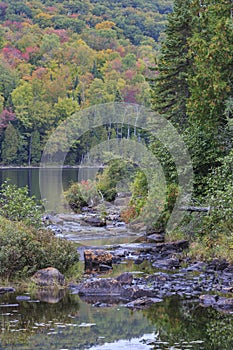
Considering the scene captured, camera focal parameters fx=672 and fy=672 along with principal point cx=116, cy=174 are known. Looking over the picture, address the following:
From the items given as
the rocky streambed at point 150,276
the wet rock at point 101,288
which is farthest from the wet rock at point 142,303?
the wet rock at point 101,288

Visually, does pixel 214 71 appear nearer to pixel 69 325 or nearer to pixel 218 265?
pixel 218 265

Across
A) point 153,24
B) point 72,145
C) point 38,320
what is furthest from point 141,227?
point 153,24

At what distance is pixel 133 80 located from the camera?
138250 millimetres

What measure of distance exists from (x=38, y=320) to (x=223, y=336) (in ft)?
12.5

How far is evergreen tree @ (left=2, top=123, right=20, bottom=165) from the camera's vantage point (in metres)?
109

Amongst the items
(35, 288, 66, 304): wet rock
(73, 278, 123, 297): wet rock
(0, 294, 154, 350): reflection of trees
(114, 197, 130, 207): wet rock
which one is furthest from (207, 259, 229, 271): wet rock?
(114, 197, 130, 207): wet rock

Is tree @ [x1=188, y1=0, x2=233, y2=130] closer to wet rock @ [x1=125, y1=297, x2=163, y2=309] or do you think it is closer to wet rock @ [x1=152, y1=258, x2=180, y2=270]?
wet rock @ [x1=152, y1=258, x2=180, y2=270]

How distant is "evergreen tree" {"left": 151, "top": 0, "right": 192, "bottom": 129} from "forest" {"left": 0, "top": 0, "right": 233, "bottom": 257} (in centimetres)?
5

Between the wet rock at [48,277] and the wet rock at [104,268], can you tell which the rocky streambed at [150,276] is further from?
the wet rock at [48,277]

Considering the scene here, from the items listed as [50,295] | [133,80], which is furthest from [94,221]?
[133,80]

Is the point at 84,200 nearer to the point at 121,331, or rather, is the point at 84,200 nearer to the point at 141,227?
the point at 141,227

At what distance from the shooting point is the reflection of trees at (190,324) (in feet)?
41.7

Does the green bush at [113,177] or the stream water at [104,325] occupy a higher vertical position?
the green bush at [113,177]

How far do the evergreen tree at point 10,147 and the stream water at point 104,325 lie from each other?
311 ft
